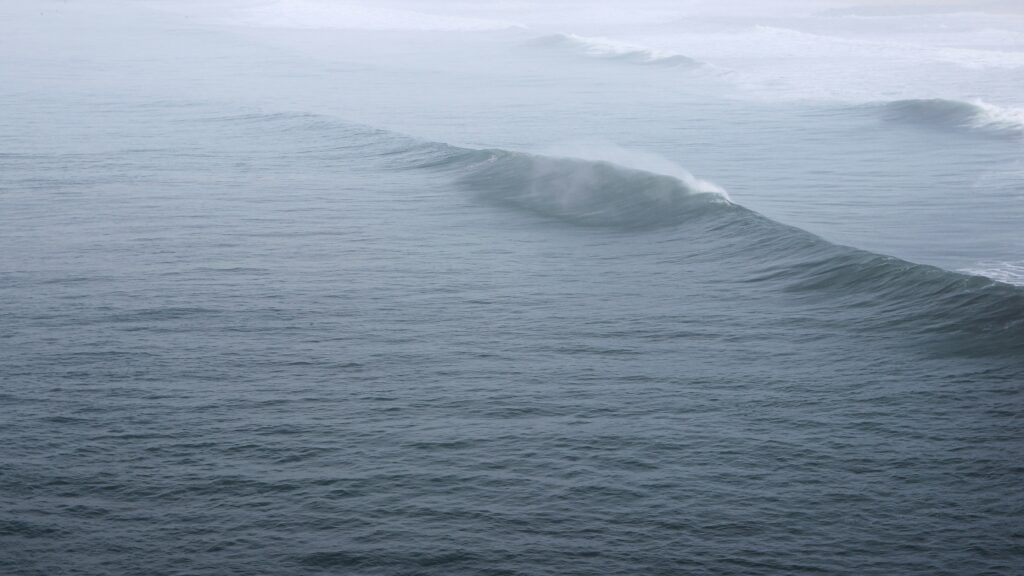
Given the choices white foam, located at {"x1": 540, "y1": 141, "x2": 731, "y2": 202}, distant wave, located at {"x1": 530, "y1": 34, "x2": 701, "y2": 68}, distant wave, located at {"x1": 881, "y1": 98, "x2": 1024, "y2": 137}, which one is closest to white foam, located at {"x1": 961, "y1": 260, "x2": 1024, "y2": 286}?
white foam, located at {"x1": 540, "y1": 141, "x2": 731, "y2": 202}

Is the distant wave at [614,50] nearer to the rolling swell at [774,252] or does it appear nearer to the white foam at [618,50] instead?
the white foam at [618,50]

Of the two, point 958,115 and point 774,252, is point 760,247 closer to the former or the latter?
point 774,252

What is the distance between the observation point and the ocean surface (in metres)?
15.1

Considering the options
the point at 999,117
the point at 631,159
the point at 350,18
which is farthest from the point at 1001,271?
the point at 350,18

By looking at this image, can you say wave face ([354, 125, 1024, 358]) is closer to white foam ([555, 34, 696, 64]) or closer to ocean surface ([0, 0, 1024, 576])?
ocean surface ([0, 0, 1024, 576])

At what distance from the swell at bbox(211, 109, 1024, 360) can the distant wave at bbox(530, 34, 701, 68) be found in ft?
97.2

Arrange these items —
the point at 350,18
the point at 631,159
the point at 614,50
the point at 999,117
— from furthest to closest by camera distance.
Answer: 1. the point at 350,18
2. the point at 614,50
3. the point at 999,117
4. the point at 631,159

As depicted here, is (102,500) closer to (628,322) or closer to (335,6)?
(628,322)

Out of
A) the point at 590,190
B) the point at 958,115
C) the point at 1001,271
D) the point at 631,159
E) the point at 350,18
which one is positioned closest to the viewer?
the point at 1001,271

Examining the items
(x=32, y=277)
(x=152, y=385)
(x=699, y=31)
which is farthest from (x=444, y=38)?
(x=152, y=385)

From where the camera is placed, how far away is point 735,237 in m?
29.1

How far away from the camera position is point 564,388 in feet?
64.2

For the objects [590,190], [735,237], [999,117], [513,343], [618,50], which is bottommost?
[513,343]

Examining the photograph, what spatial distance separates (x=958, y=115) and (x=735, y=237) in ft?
71.0
